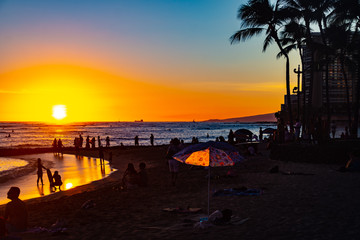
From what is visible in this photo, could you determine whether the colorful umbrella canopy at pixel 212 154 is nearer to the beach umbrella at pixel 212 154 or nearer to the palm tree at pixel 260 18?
the beach umbrella at pixel 212 154

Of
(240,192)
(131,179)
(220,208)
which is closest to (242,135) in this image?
(131,179)

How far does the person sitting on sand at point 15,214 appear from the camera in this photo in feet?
26.5

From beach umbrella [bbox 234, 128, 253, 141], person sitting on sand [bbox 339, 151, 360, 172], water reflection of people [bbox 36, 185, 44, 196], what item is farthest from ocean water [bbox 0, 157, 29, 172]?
person sitting on sand [bbox 339, 151, 360, 172]

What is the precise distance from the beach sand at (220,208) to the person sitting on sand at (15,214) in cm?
32

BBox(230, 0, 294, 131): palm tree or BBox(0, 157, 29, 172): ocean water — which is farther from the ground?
BBox(230, 0, 294, 131): palm tree

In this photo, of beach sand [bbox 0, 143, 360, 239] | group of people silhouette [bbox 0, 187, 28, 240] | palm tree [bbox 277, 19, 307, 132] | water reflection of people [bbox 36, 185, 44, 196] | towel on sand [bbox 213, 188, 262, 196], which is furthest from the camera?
palm tree [bbox 277, 19, 307, 132]

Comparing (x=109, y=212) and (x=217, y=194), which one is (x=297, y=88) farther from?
(x=109, y=212)

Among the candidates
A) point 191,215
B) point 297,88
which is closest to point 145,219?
point 191,215

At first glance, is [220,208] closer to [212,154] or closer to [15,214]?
[212,154]

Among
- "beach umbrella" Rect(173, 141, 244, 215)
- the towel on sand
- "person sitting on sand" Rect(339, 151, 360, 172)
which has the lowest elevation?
the towel on sand

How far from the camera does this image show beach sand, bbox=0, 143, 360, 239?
782cm

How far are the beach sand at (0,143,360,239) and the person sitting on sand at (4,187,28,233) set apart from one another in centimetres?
32

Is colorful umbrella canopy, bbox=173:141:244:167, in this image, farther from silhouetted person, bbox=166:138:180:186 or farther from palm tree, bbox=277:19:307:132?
palm tree, bbox=277:19:307:132

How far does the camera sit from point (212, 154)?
28.0 ft
